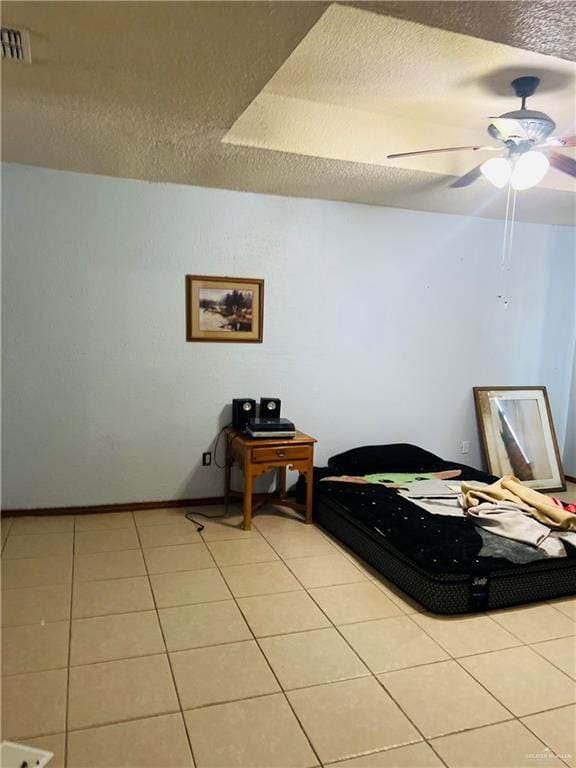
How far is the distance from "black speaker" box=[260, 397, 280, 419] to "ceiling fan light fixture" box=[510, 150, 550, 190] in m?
2.10

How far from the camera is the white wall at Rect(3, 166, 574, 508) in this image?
367 cm

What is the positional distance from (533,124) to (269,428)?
237 centimetres

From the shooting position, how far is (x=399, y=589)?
2924 millimetres

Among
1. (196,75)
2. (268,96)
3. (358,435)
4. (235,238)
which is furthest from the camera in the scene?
(358,435)

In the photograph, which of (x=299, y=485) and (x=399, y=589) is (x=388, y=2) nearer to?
(x=399, y=589)

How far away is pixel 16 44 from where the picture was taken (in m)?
2.04

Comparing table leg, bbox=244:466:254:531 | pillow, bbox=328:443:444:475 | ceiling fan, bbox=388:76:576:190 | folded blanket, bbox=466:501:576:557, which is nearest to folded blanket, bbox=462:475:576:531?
folded blanket, bbox=466:501:576:557

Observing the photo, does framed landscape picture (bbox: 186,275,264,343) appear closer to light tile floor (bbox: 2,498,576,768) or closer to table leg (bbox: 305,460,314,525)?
table leg (bbox: 305,460,314,525)

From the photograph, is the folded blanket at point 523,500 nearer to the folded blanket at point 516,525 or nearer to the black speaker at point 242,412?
the folded blanket at point 516,525

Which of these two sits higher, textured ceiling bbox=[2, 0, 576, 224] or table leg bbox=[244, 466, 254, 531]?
textured ceiling bbox=[2, 0, 576, 224]

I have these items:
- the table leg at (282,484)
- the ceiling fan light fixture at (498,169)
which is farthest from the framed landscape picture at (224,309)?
the ceiling fan light fixture at (498,169)

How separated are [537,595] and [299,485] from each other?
183 centimetres

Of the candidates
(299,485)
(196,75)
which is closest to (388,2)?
(196,75)

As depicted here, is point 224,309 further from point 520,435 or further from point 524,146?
point 520,435
